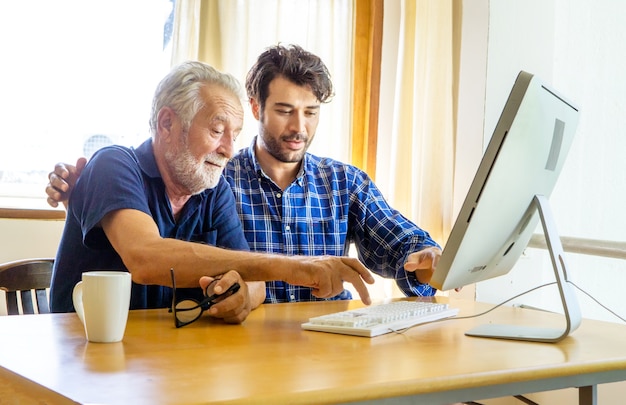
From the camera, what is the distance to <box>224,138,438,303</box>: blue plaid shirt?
236 centimetres

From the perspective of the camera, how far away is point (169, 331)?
1.37m

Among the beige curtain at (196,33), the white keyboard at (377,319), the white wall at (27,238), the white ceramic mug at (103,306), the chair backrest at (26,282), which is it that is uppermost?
the beige curtain at (196,33)

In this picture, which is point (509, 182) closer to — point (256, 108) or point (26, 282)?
point (26, 282)

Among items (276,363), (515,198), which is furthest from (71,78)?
(276,363)

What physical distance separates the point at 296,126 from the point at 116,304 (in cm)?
134

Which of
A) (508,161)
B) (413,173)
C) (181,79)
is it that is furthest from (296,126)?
(508,161)

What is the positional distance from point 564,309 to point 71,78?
8.08 feet

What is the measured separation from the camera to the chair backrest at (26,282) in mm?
1839

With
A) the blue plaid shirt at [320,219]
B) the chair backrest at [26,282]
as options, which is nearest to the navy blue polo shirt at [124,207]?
the chair backrest at [26,282]

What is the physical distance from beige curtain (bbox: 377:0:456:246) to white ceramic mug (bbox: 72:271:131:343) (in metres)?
2.10

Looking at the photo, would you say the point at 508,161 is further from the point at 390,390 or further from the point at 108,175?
the point at 108,175

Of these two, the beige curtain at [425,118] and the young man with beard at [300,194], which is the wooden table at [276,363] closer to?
the young man with beard at [300,194]

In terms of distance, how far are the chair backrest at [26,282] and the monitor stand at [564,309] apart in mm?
1073

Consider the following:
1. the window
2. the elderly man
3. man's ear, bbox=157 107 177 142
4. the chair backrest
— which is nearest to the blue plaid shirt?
the elderly man
